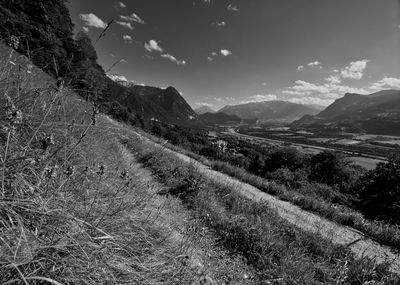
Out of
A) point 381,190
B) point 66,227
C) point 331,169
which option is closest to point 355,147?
point 331,169

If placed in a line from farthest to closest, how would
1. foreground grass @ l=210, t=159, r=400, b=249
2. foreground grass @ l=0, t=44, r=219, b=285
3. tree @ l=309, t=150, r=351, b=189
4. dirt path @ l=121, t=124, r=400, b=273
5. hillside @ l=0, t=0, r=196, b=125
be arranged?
tree @ l=309, t=150, r=351, b=189 < foreground grass @ l=210, t=159, r=400, b=249 < dirt path @ l=121, t=124, r=400, b=273 < hillside @ l=0, t=0, r=196, b=125 < foreground grass @ l=0, t=44, r=219, b=285

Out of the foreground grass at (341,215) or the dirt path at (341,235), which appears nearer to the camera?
the dirt path at (341,235)

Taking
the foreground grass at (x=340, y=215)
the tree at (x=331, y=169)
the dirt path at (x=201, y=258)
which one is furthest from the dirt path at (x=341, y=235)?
the tree at (x=331, y=169)

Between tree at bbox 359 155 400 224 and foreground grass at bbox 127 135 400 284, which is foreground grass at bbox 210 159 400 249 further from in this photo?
tree at bbox 359 155 400 224

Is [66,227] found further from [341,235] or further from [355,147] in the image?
[355,147]

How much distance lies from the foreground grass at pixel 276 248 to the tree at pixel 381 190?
1433 centimetres

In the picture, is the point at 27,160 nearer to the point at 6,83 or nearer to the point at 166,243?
the point at 6,83

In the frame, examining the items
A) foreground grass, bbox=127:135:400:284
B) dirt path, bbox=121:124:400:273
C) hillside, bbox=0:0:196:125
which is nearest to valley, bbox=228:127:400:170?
dirt path, bbox=121:124:400:273

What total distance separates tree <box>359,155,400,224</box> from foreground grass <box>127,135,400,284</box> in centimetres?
1433

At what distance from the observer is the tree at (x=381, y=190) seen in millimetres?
14755

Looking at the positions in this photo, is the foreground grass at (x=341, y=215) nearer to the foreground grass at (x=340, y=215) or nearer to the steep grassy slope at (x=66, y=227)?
the foreground grass at (x=340, y=215)

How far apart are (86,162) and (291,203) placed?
7.07 meters

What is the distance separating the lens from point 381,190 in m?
16.4

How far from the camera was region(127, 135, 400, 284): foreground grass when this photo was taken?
275 centimetres
